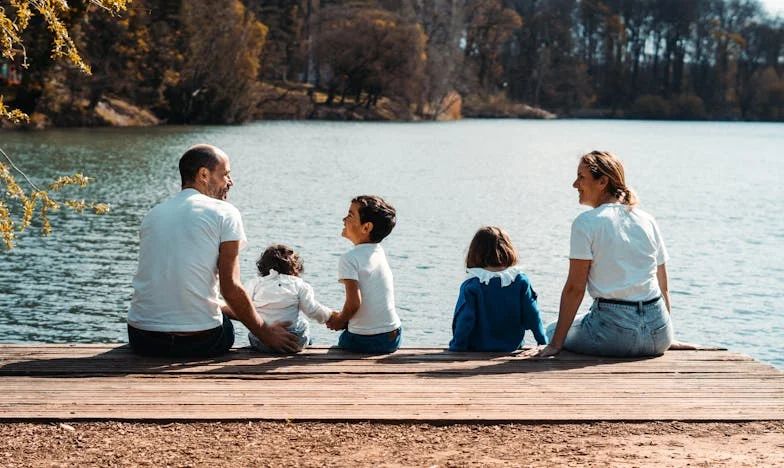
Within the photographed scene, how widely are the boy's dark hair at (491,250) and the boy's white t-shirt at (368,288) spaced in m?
0.53

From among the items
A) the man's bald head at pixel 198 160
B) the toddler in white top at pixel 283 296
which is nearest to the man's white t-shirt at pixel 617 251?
the toddler in white top at pixel 283 296

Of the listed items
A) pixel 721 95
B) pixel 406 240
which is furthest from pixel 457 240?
pixel 721 95

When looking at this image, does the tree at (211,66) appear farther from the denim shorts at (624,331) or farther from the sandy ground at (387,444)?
the sandy ground at (387,444)

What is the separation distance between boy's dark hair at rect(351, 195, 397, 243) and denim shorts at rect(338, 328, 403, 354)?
1.78 ft

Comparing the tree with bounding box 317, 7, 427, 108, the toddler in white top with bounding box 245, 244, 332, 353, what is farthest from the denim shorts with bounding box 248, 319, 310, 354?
the tree with bounding box 317, 7, 427, 108

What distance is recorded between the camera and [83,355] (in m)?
5.27

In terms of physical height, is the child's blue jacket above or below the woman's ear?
below

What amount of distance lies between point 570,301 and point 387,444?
175cm

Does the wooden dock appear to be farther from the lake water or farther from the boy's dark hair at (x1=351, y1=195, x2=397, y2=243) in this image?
the lake water

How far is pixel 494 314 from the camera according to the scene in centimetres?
565

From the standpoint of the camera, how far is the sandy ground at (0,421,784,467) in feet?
12.7

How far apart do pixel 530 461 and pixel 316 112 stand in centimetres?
6390

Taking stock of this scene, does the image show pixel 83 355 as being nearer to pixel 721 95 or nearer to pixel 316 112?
pixel 316 112

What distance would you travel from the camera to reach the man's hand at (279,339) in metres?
5.34
